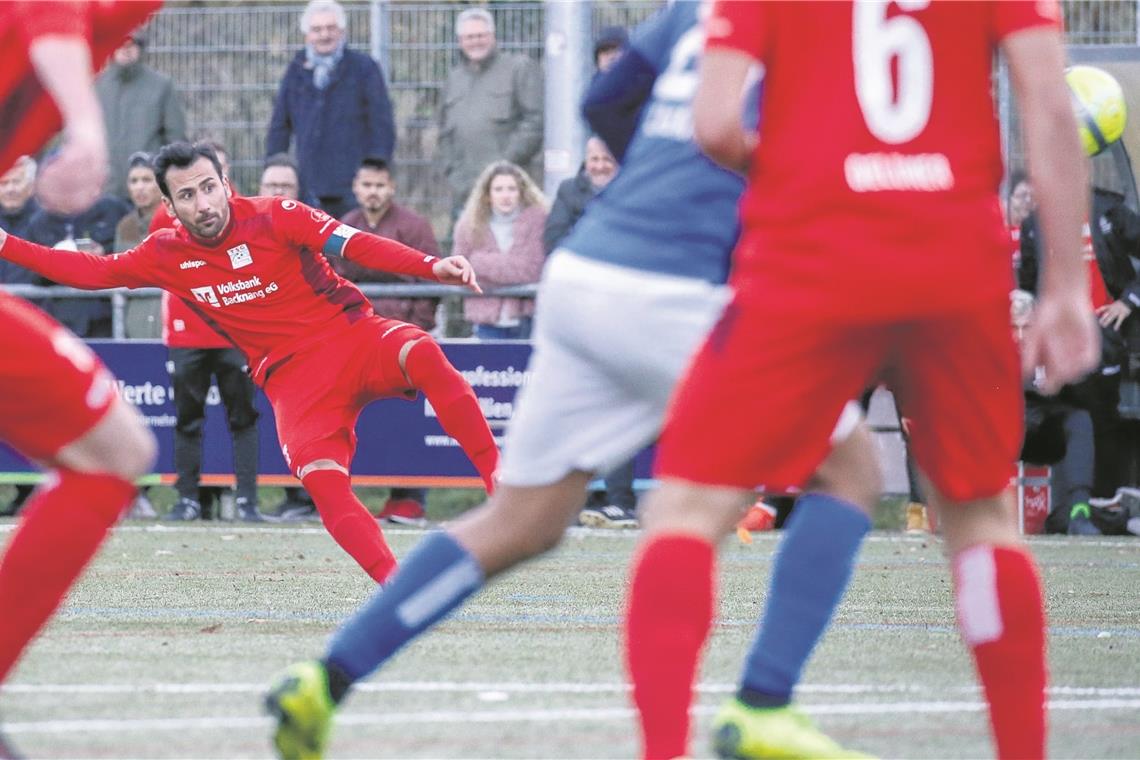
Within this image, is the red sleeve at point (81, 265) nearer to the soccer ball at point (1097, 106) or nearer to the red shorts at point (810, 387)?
the red shorts at point (810, 387)

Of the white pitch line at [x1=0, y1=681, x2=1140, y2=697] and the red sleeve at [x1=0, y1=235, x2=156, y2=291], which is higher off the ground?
the red sleeve at [x1=0, y1=235, x2=156, y2=291]

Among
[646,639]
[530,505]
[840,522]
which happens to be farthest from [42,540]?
[840,522]

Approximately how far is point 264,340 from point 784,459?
4.93 meters

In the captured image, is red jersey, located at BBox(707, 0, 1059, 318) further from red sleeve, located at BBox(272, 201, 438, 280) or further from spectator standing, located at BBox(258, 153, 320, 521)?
spectator standing, located at BBox(258, 153, 320, 521)

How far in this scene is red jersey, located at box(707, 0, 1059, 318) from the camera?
4012 millimetres

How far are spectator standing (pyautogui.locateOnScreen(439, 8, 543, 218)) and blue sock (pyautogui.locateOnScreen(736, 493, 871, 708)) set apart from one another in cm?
1044

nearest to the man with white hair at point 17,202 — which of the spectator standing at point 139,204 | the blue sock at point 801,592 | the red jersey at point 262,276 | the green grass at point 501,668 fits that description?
the spectator standing at point 139,204

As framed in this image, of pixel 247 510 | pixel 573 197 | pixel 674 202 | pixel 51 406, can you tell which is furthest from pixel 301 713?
pixel 247 510

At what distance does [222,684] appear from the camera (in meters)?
5.98

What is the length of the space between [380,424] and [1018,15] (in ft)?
34.4

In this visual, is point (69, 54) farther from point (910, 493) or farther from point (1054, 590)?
point (910, 493)

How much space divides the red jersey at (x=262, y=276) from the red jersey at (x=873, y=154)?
15.4 feet

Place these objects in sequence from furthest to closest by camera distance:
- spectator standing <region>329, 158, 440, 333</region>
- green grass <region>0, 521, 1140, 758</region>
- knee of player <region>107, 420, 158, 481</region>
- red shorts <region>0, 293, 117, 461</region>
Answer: spectator standing <region>329, 158, 440, 333</region>
green grass <region>0, 521, 1140, 758</region>
knee of player <region>107, 420, 158, 481</region>
red shorts <region>0, 293, 117, 461</region>

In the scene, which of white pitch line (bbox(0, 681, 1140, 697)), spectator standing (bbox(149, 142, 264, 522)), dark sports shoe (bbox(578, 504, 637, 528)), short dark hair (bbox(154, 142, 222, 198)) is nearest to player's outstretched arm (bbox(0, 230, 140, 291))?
short dark hair (bbox(154, 142, 222, 198))
